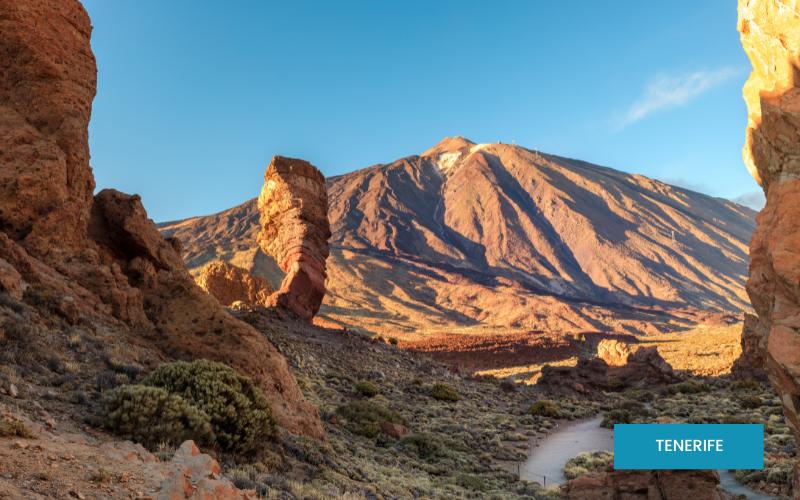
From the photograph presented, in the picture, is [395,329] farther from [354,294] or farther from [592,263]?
[592,263]

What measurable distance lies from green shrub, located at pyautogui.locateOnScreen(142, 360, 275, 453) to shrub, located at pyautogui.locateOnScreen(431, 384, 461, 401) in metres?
20.6

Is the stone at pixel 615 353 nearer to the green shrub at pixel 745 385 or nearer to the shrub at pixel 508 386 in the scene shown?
the green shrub at pixel 745 385

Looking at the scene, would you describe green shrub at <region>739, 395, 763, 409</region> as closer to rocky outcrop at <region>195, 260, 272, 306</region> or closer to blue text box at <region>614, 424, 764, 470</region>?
blue text box at <region>614, 424, 764, 470</region>

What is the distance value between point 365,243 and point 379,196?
35.0 m

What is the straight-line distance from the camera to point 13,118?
51.6 ft

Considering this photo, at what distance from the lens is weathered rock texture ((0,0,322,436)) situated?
1445 centimetres

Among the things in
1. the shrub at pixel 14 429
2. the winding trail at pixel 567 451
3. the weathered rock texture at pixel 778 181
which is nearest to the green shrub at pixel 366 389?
the winding trail at pixel 567 451

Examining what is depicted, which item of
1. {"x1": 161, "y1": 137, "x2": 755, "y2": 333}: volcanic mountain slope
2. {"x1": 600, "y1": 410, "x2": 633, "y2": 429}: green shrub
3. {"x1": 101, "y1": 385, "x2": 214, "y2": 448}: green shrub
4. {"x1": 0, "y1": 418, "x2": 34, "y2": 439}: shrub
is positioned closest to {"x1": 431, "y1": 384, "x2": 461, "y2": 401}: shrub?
{"x1": 600, "y1": 410, "x2": 633, "y2": 429}: green shrub

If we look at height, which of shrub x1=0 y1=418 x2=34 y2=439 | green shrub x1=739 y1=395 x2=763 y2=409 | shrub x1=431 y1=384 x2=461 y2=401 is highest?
green shrub x1=739 y1=395 x2=763 y2=409

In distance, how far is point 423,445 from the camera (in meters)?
19.8

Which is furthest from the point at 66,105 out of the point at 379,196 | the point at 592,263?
the point at 379,196

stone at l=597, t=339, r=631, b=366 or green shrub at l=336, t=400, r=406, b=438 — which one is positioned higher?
stone at l=597, t=339, r=631, b=366

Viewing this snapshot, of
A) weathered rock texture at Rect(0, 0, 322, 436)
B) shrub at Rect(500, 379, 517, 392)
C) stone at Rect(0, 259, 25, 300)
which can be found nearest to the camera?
stone at Rect(0, 259, 25, 300)

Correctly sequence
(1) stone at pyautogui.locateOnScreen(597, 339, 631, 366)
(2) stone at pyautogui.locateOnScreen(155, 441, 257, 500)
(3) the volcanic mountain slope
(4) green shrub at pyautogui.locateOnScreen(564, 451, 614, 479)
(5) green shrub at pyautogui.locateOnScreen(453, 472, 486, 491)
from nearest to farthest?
(2) stone at pyautogui.locateOnScreen(155, 441, 257, 500)
(5) green shrub at pyautogui.locateOnScreen(453, 472, 486, 491)
(4) green shrub at pyautogui.locateOnScreen(564, 451, 614, 479)
(1) stone at pyautogui.locateOnScreen(597, 339, 631, 366)
(3) the volcanic mountain slope
